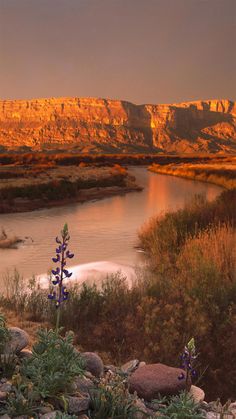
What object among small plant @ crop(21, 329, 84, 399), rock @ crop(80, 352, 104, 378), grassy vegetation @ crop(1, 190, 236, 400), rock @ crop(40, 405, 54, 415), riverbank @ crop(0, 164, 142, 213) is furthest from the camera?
riverbank @ crop(0, 164, 142, 213)

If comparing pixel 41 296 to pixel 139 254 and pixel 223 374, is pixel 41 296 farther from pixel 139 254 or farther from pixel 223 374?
pixel 139 254

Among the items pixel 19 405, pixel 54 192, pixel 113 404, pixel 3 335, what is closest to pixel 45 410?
pixel 19 405

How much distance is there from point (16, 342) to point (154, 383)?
1.15 m

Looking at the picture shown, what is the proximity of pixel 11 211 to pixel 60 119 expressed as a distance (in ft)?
496

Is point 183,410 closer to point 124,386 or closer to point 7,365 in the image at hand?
point 124,386

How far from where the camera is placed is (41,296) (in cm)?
732

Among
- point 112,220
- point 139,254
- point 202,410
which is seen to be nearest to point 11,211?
point 112,220

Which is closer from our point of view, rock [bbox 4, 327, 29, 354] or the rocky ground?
the rocky ground

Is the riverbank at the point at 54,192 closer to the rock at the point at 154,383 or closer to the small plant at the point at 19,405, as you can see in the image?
the rock at the point at 154,383

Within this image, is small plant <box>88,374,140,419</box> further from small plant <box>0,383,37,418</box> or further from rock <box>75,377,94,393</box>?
small plant <box>0,383,37,418</box>

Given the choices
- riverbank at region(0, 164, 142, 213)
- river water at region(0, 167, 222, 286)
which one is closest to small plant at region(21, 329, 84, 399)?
river water at region(0, 167, 222, 286)

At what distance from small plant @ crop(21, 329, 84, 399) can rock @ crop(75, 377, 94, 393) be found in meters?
0.11

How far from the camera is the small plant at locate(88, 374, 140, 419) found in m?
3.51

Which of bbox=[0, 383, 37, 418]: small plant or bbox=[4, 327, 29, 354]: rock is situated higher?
bbox=[4, 327, 29, 354]: rock
